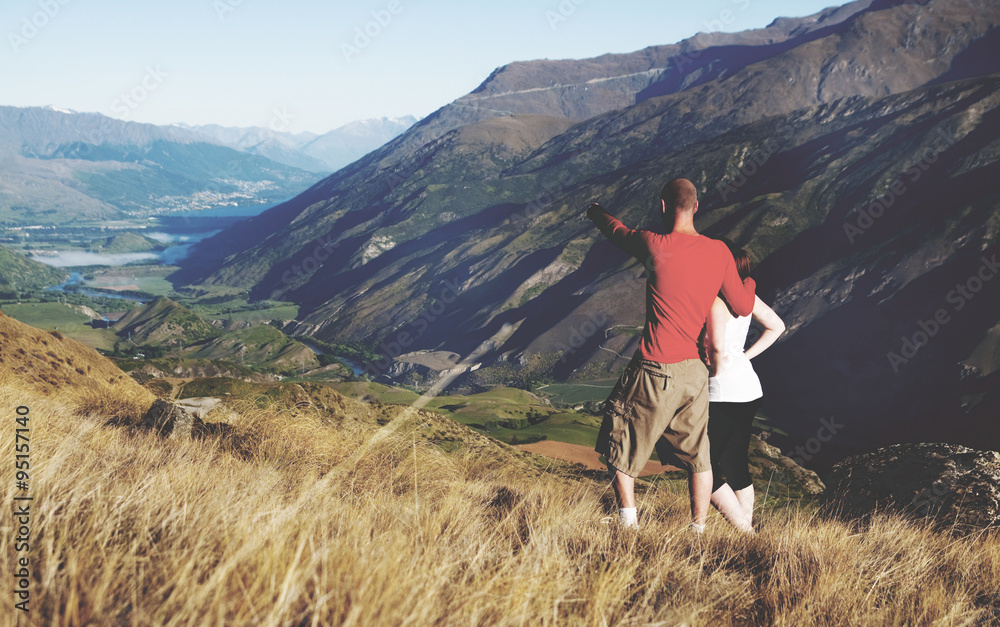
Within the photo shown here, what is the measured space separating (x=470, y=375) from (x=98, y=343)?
131 meters

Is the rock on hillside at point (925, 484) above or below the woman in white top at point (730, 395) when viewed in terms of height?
below

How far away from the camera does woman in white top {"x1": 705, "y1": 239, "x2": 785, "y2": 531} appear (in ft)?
15.8

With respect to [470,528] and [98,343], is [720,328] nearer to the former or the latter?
[470,528]

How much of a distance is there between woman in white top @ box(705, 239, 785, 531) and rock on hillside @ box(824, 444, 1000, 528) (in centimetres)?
182

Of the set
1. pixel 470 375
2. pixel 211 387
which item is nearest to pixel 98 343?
pixel 470 375

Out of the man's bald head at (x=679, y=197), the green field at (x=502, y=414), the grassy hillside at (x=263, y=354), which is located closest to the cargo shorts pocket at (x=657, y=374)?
the man's bald head at (x=679, y=197)

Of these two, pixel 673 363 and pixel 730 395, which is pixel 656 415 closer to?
pixel 673 363
